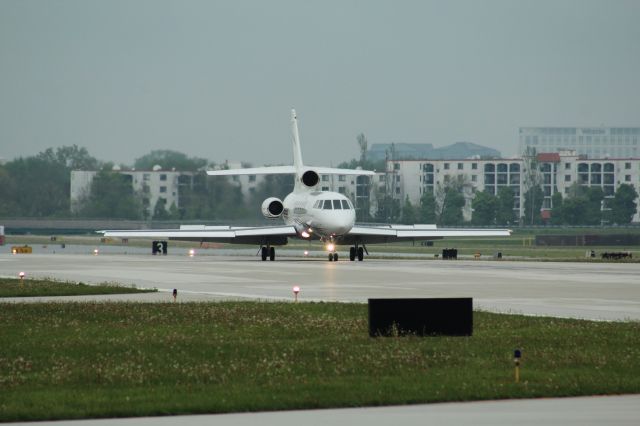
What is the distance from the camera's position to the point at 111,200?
157250 mm

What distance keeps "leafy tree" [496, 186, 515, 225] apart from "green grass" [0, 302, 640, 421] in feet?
532

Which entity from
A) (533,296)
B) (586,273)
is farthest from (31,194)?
(533,296)

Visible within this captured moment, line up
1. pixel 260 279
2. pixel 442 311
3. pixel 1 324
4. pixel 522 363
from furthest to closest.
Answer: pixel 260 279
pixel 1 324
pixel 442 311
pixel 522 363

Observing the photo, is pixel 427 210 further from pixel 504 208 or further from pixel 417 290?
pixel 417 290

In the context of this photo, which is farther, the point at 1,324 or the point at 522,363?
the point at 1,324

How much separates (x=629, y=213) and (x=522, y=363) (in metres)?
176

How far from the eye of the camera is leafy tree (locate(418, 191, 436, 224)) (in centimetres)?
18000

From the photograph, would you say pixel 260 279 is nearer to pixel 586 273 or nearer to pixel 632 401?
pixel 586 273

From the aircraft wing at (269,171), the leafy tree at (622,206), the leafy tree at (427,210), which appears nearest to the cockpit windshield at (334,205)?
the aircraft wing at (269,171)

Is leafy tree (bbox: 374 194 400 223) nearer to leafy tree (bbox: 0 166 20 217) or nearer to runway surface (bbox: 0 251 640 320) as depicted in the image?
leafy tree (bbox: 0 166 20 217)

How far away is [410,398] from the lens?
17109mm

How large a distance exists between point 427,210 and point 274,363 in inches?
6478

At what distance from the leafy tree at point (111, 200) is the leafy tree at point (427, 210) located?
129 feet

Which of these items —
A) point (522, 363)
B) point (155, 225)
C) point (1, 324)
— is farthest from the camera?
point (155, 225)
